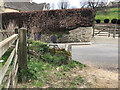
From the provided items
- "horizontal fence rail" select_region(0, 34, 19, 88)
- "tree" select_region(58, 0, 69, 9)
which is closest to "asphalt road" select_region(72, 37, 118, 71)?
"horizontal fence rail" select_region(0, 34, 19, 88)

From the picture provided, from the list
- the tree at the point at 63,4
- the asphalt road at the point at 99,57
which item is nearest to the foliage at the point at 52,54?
the asphalt road at the point at 99,57

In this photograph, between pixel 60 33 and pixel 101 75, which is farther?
pixel 60 33

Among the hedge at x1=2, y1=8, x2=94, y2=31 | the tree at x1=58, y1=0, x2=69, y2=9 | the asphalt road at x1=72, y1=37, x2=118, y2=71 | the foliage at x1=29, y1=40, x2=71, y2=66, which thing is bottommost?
the asphalt road at x1=72, y1=37, x2=118, y2=71

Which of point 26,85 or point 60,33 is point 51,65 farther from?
point 60,33

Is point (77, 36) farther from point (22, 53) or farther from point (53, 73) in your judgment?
point (22, 53)

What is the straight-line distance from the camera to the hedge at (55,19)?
429 inches

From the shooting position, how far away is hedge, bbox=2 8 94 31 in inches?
429

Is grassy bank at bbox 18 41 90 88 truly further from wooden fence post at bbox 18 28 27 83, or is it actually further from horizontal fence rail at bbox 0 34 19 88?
horizontal fence rail at bbox 0 34 19 88

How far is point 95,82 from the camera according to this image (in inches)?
114

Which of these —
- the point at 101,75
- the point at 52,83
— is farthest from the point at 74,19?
the point at 52,83

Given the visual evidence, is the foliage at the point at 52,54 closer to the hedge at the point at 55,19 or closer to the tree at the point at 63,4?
the hedge at the point at 55,19

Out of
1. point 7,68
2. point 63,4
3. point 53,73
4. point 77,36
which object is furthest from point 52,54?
point 63,4

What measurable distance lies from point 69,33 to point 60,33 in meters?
0.85

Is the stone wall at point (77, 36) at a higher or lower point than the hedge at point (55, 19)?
lower
